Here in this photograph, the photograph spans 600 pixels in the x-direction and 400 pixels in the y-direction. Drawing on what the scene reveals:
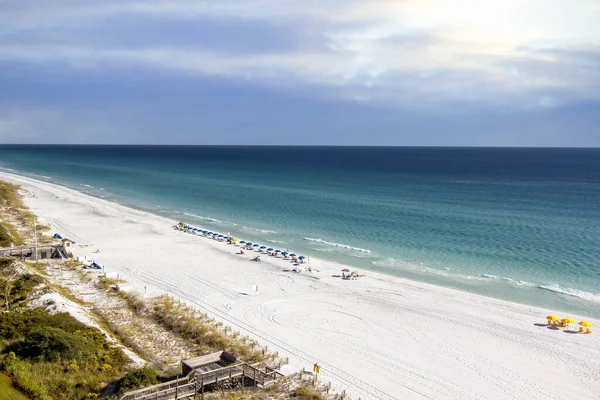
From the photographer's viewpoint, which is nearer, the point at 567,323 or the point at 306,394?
the point at 306,394

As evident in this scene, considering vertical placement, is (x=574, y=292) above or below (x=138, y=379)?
above

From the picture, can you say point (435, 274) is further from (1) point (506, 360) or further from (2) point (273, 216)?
(2) point (273, 216)

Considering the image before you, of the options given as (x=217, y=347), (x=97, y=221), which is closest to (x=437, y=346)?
(x=217, y=347)

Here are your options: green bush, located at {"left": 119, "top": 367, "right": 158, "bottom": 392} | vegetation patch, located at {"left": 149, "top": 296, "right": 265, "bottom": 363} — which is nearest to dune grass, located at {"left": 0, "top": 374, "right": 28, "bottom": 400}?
green bush, located at {"left": 119, "top": 367, "right": 158, "bottom": 392}

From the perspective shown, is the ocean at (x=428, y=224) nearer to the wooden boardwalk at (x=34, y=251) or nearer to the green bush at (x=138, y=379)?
the wooden boardwalk at (x=34, y=251)

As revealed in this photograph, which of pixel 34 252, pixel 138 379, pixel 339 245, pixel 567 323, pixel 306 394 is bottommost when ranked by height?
pixel 306 394

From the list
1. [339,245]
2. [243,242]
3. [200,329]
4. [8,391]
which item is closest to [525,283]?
[339,245]

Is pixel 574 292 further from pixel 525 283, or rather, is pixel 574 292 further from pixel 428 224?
pixel 428 224
